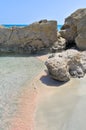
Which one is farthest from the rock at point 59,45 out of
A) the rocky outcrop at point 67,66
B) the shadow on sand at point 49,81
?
the shadow on sand at point 49,81

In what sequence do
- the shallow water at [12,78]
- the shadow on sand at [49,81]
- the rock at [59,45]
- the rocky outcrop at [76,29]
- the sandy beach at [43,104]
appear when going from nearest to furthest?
the sandy beach at [43,104]
the shallow water at [12,78]
the shadow on sand at [49,81]
the rocky outcrop at [76,29]
the rock at [59,45]

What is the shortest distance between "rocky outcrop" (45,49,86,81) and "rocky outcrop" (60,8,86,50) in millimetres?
2040

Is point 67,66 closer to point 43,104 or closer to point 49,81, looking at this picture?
point 49,81

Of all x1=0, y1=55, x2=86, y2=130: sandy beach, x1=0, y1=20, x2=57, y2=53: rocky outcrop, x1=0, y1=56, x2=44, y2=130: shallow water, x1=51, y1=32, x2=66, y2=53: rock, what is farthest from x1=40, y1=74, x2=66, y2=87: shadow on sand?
x1=0, y1=20, x2=57, y2=53: rocky outcrop

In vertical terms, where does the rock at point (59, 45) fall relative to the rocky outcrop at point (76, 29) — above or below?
below

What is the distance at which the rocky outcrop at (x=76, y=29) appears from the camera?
8.91 metres

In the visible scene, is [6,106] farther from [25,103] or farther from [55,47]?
[55,47]

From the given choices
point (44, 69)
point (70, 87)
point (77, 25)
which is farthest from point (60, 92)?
point (77, 25)

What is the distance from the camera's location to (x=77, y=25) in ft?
30.7

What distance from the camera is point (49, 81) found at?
5883 mm

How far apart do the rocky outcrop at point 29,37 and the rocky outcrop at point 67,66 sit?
8.74 ft

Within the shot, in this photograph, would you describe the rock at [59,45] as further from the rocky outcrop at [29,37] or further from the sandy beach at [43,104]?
the sandy beach at [43,104]

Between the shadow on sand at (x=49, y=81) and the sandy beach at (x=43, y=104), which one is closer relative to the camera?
the sandy beach at (x=43, y=104)

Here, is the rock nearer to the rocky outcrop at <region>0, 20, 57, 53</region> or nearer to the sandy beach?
the rocky outcrop at <region>0, 20, 57, 53</region>
